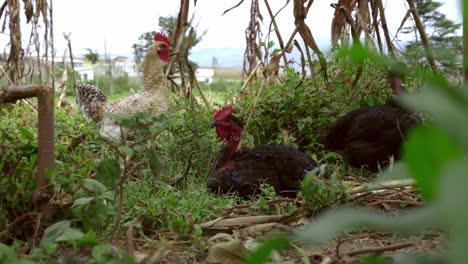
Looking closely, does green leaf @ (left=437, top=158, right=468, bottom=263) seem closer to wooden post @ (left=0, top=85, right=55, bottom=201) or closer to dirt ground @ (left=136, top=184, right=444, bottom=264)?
dirt ground @ (left=136, top=184, right=444, bottom=264)

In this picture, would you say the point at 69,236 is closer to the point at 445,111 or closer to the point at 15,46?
the point at 445,111

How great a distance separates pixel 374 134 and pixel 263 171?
0.71 metres

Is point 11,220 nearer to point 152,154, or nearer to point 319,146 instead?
point 152,154

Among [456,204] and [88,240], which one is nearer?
[456,204]

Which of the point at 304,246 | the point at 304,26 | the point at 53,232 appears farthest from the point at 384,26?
the point at 53,232

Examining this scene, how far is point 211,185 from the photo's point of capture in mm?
2303

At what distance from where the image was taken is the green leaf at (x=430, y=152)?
17.1 inches

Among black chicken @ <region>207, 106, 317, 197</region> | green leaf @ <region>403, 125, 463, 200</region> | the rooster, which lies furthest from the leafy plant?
the rooster

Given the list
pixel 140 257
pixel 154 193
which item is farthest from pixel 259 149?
pixel 140 257

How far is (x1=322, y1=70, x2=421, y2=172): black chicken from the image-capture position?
8.60 ft

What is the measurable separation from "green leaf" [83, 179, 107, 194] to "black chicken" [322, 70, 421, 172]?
1.68 metres

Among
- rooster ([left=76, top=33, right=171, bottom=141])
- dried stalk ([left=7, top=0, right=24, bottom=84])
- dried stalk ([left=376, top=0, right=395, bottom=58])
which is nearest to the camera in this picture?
dried stalk ([left=376, top=0, right=395, bottom=58])

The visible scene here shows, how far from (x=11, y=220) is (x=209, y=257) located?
524 millimetres

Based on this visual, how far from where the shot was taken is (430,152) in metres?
0.44
